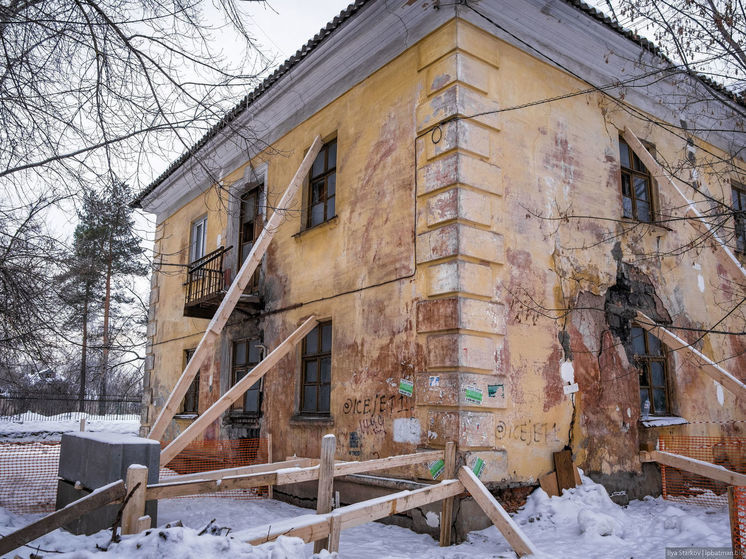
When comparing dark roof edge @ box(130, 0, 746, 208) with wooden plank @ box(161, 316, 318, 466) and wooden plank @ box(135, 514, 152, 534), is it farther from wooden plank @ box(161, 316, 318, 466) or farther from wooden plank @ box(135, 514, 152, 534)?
wooden plank @ box(135, 514, 152, 534)

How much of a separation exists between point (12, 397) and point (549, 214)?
26.3 m

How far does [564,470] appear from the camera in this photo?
7117 millimetres

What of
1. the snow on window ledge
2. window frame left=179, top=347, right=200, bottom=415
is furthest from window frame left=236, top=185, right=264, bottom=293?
the snow on window ledge

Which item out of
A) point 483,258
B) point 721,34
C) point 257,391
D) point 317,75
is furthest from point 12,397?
point 721,34

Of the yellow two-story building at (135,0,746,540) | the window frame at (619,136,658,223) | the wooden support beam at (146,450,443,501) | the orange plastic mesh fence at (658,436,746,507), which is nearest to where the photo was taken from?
the wooden support beam at (146,450,443,501)

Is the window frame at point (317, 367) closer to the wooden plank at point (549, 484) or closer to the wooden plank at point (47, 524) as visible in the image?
the wooden plank at point (549, 484)

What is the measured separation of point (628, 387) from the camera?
8320 mm

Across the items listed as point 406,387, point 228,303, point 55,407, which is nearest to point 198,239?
point 228,303

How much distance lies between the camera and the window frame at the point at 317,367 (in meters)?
8.74

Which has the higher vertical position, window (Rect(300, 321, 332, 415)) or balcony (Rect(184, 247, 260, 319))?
balcony (Rect(184, 247, 260, 319))

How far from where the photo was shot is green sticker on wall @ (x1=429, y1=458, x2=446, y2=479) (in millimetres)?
6578

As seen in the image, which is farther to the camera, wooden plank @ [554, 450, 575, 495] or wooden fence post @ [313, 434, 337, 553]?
wooden plank @ [554, 450, 575, 495]

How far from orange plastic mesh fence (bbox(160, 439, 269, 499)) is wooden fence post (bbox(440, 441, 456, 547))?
12.6ft

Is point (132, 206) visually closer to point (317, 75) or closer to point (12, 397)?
point (317, 75)
